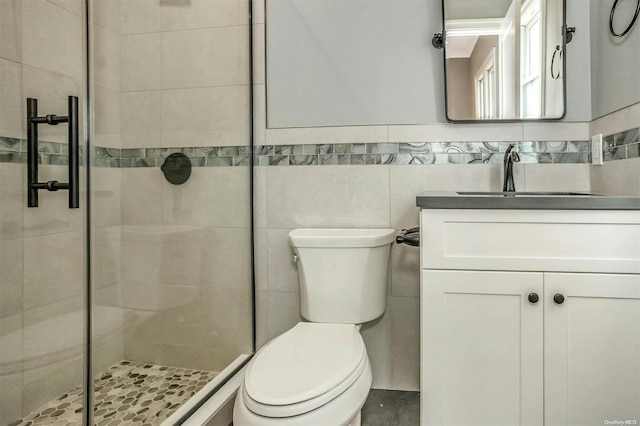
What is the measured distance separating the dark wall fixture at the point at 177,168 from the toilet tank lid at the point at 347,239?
476mm

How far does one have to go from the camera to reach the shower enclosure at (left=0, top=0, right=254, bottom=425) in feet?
3.74

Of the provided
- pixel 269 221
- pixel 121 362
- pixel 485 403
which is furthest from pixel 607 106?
pixel 121 362

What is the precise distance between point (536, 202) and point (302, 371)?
0.84 meters

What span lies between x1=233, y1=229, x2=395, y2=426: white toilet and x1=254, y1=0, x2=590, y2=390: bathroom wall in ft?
0.52

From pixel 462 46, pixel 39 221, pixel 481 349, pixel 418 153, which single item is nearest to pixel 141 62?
pixel 39 221

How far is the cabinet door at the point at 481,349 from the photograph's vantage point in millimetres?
1202

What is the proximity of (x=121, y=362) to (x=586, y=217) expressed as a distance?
1.44 m

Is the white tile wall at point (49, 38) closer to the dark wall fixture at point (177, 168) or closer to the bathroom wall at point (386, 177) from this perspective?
the dark wall fixture at point (177, 168)

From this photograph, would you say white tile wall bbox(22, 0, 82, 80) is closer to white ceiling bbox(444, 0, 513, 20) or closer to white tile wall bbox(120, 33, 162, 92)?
white tile wall bbox(120, 33, 162, 92)

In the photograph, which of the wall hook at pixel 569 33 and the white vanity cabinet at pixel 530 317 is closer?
the white vanity cabinet at pixel 530 317

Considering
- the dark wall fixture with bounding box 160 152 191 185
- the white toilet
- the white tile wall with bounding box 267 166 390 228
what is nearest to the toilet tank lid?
the white toilet

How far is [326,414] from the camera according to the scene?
42.3 inches

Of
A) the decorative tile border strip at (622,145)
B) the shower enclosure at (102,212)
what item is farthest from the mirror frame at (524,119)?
the shower enclosure at (102,212)

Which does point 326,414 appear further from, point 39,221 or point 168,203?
point 39,221
